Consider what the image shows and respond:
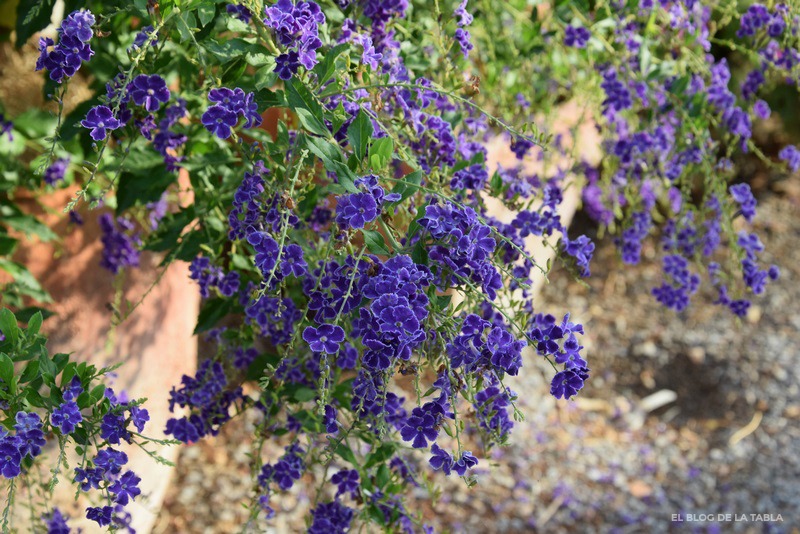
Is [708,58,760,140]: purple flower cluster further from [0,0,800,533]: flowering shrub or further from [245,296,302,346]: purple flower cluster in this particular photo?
[245,296,302,346]: purple flower cluster

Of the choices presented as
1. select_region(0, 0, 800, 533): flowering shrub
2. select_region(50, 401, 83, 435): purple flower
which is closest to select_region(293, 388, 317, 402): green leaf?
select_region(0, 0, 800, 533): flowering shrub

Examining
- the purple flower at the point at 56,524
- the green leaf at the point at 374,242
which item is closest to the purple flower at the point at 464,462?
the green leaf at the point at 374,242

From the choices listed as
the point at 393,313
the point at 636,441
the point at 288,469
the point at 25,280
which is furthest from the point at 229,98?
the point at 636,441

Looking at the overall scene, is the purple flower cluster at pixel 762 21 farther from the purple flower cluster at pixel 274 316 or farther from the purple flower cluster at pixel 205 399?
the purple flower cluster at pixel 205 399

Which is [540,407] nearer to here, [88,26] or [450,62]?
[450,62]

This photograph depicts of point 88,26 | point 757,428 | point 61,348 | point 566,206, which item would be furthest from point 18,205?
point 757,428

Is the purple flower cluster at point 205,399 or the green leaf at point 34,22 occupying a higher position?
the green leaf at point 34,22

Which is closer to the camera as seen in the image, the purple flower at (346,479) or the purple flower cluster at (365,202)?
the purple flower cluster at (365,202)
